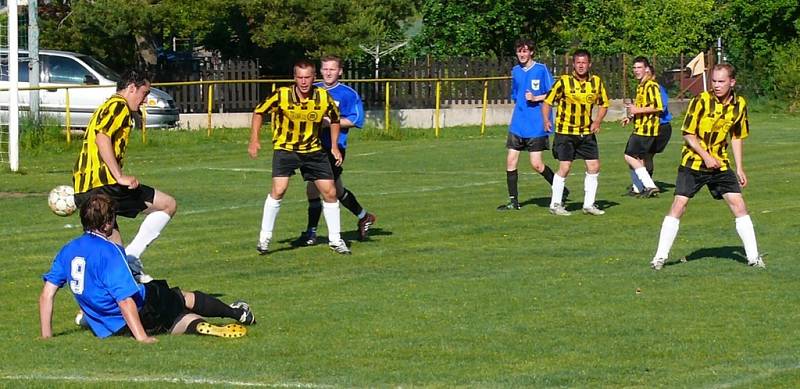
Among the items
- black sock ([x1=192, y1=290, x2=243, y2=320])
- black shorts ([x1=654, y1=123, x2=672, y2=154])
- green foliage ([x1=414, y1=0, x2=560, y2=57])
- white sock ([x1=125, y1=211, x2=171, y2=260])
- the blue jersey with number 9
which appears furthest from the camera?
green foliage ([x1=414, y1=0, x2=560, y2=57])

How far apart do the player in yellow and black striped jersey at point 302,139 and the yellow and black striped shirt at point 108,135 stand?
2462 mm

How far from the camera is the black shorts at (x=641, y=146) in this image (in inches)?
789

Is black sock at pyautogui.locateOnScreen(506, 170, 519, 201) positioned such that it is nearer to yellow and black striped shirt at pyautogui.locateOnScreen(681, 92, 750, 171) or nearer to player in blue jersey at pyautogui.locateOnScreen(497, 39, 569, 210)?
player in blue jersey at pyautogui.locateOnScreen(497, 39, 569, 210)

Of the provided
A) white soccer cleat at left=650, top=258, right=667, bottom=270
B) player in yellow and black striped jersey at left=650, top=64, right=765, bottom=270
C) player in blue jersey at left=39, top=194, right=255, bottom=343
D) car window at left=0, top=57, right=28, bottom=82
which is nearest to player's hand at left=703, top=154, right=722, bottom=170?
player in yellow and black striped jersey at left=650, top=64, right=765, bottom=270

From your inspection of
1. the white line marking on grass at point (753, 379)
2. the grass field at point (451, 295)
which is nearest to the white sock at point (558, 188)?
the grass field at point (451, 295)

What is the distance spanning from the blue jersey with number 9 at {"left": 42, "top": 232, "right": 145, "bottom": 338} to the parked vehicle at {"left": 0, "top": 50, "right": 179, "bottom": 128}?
21678 mm

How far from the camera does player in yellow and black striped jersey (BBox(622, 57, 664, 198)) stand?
64.9 feet

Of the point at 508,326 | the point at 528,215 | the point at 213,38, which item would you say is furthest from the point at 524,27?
the point at 508,326

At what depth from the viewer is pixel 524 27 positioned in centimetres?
5119

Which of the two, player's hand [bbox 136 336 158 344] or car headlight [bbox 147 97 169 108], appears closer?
player's hand [bbox 136 336 158 344]

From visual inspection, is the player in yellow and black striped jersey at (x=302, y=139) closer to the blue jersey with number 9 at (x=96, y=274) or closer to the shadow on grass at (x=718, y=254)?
the shadow on grass at (x=718, y=254)

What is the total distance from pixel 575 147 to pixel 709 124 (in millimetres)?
4642

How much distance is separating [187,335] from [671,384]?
11.2ft

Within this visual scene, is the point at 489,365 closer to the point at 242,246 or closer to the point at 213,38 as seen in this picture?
the point at 242,246
